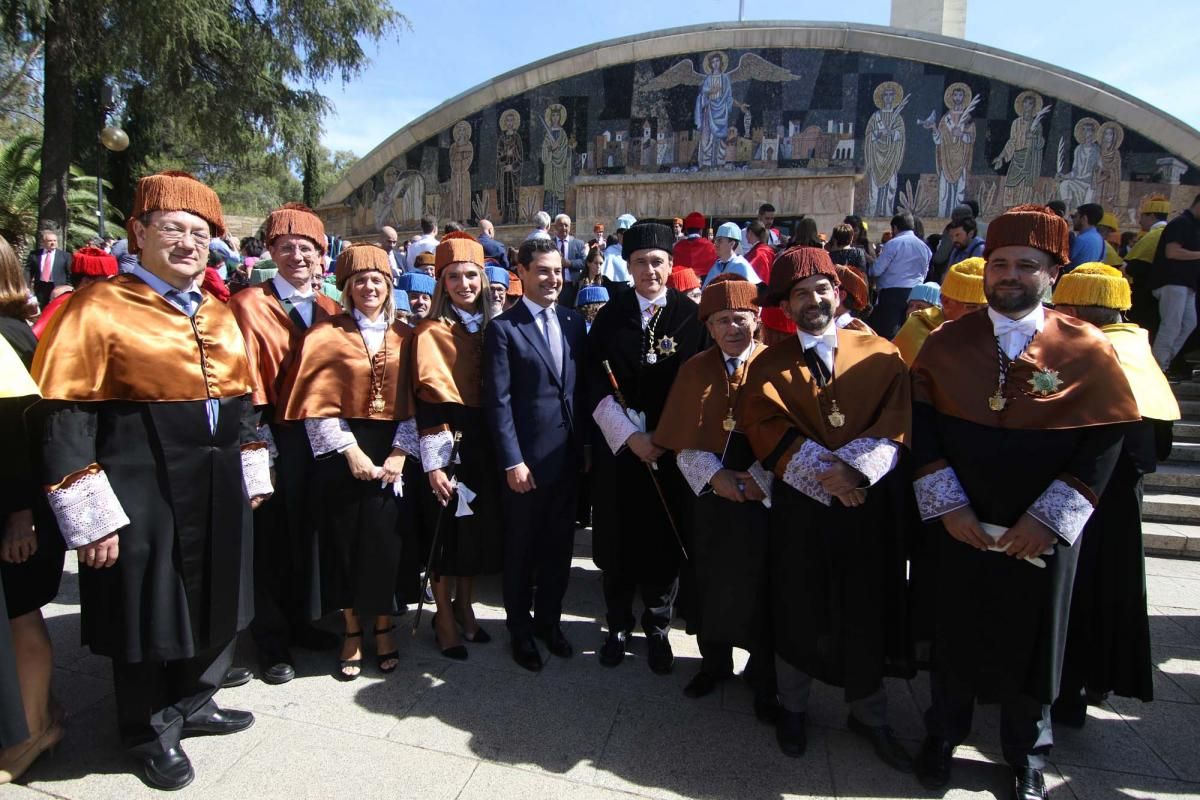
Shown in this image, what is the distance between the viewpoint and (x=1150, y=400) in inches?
111

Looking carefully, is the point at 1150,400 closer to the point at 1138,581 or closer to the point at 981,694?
the point at 1138,581

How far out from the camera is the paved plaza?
2635 millimetres

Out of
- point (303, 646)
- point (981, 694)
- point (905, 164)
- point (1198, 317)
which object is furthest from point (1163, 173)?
point (303, 646)

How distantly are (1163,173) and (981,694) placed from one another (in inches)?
736

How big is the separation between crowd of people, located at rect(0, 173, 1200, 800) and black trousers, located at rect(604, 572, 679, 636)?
0.8 inches

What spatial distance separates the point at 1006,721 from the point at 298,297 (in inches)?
153

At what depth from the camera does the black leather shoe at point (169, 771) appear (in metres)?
2.58

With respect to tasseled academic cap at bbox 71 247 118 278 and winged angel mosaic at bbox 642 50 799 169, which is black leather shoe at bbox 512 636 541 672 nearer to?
tasseled academic cap at bbox 71 247 118 278

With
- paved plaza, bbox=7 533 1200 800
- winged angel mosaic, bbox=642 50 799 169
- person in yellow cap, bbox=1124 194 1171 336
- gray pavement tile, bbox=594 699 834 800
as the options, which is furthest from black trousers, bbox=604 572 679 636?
winged angel mosaic, bbox=642 50 799 169

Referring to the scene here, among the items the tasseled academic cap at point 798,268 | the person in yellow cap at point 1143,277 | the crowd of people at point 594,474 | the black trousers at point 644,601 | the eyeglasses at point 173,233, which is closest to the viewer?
the crowd of people at point 594,474

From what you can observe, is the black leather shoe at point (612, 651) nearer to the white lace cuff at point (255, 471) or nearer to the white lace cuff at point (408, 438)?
the white lace cuff at point (408, 438)

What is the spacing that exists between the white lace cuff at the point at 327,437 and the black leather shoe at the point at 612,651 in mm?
1696

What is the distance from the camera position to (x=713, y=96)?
62.2ft

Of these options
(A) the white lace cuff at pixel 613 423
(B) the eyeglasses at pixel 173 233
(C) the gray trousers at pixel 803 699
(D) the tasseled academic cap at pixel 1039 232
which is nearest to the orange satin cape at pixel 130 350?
(B) the eyeglasses at pixel 173 233
